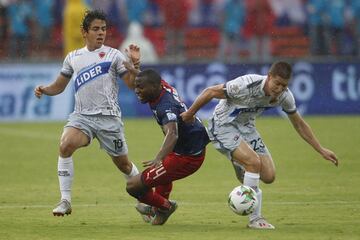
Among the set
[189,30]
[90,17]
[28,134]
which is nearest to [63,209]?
[90,17]

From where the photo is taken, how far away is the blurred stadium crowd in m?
28.5

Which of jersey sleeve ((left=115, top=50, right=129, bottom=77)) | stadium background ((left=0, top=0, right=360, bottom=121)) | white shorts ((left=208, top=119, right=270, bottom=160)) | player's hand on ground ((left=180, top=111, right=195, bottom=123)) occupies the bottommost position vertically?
stadium background ((left=0, top=0, right=360, bottom=121))

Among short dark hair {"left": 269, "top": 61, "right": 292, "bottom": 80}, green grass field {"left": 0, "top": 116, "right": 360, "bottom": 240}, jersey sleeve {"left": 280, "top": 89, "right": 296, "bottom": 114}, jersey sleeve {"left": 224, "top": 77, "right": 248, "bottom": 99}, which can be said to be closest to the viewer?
short dark hair {"left": 269, "top": 61, "right": 292, "bottom": 80}

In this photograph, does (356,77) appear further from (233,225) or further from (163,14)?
(233,225)

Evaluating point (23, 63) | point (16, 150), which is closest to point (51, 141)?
point (16, 150)

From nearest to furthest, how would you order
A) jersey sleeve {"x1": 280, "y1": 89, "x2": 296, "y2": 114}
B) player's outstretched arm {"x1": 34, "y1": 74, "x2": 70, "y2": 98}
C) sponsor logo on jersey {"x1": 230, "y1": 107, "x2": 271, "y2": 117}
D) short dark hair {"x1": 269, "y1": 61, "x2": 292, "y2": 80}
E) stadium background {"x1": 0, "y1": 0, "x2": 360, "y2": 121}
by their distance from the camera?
1. short dark hair {"x1": 269, "y1": 61, "x2": 292, "y2": 80}
2. jersey sleeve {"x1": 280, "y1": 89, "x2": 296, "y2": 114}
3. sponsor logo on jersey {"x1": 230, "y1": 107, "x2": 271, "y2": 117}
4. player's outstretched arm {"x1": 34, "y1": 74, "x2": 70, "y2": 98}
5. stadium background {"x1": 0, "y1": 0, "x2": 360, "y2": 121}

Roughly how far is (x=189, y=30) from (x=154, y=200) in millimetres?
20053

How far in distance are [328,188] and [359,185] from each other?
0.53 metres

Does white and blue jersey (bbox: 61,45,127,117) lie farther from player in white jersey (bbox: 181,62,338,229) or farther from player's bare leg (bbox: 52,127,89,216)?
player in white jersey (bbox: 181,62,338,229)

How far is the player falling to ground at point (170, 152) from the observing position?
11.0 meters

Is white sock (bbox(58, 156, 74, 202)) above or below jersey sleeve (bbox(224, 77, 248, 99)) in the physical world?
below

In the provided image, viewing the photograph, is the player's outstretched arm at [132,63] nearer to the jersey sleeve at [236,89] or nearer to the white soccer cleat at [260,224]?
the jersey sleeve at [236,89]

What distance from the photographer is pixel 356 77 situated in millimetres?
25719

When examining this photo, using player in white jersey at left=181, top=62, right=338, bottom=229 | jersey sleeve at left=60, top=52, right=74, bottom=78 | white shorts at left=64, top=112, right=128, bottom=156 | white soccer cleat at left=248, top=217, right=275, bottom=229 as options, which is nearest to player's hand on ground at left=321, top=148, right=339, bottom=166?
player in white jersey at left=181, top=62, right=338, bottom=229
